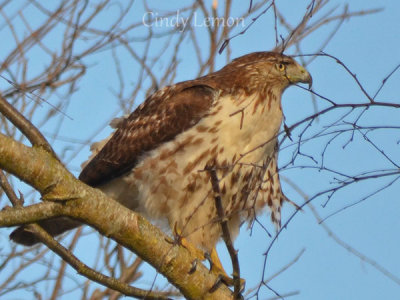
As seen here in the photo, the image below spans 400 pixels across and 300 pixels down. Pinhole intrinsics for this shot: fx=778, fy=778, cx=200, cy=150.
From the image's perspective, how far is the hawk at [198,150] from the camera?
5340mm

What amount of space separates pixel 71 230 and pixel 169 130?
50.0 inches

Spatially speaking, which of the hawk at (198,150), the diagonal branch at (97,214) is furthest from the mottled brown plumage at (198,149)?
the diagonal branch at (97,214)

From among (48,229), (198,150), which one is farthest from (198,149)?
(48,229)

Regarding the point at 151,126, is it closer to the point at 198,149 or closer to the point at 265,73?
the point at 198,149

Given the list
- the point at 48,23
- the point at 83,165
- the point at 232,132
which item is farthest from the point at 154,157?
the point at 48,23

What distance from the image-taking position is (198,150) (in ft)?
17.5

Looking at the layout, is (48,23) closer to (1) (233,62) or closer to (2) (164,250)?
(1) (233,62)

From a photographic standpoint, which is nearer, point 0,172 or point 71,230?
point 0,172

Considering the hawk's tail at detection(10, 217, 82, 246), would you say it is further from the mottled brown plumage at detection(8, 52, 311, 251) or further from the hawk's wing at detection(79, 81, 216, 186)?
the hawk's wing at detection(79, 81, 216, 186)

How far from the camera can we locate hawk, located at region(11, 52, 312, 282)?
5340mm

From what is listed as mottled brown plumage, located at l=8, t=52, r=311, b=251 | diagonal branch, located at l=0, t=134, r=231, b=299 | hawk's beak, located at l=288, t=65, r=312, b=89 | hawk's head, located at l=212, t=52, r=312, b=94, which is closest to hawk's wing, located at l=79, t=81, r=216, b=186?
mottled brown plumage, located at l=8, t=52, r=311, b=251

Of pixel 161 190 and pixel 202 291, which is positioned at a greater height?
pixel 161 190

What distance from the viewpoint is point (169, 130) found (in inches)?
215

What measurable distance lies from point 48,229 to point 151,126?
3.94ft
